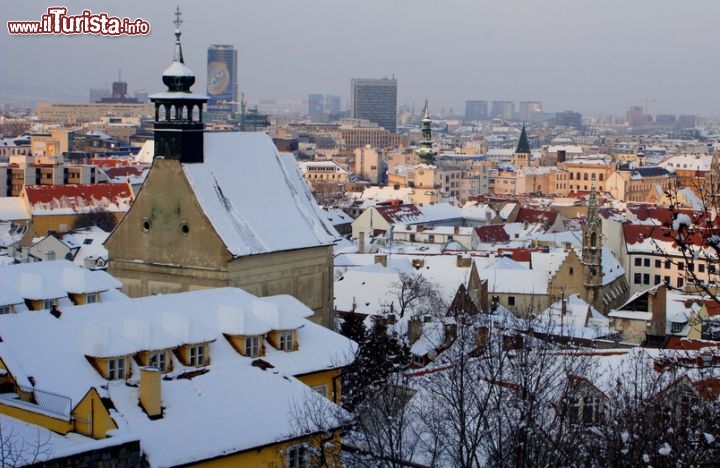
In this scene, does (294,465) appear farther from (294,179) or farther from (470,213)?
(470,213)

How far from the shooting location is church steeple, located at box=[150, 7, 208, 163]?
137 ft

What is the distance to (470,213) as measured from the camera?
118875 millimetres

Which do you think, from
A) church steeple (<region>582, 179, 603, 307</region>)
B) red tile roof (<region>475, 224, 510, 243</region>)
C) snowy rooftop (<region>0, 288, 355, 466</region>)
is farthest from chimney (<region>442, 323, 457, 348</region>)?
red tile roof (<region>475, 224, 510, 243</region>)

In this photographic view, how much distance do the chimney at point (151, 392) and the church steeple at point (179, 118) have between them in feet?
64.6

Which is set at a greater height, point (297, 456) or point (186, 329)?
point (186, 329)

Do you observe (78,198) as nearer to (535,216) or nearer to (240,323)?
(535,216)

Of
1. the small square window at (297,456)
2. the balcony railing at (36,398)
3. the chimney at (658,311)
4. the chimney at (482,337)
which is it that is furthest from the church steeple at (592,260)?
the balcony railing at (36,398)

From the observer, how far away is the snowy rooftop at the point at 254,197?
41.3 metres

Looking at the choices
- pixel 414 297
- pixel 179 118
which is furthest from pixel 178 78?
pixel 414 297

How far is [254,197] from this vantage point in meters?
43.2

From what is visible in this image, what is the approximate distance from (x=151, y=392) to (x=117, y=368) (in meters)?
2.03

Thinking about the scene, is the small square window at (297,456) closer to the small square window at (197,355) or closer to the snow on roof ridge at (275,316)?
the small square window at (197,355)

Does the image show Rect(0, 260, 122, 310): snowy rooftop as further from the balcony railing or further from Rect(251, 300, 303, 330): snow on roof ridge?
→ the balcony railing

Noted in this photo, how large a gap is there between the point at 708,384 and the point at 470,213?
97786 mm
